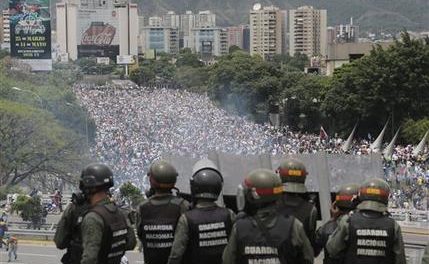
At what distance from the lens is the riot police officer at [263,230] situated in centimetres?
461

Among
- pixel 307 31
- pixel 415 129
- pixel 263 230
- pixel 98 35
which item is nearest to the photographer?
pixel 263 230

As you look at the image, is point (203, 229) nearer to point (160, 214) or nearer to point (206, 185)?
point (206, 185)

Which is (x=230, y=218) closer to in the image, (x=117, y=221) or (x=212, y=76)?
(x=117, y=221)

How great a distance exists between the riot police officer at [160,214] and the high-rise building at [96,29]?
118 m

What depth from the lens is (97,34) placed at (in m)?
130

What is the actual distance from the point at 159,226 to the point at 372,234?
128 cm

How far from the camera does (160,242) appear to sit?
5719 mm

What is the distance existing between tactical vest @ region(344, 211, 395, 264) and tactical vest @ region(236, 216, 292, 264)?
0.66 m

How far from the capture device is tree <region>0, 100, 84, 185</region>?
1070 inches

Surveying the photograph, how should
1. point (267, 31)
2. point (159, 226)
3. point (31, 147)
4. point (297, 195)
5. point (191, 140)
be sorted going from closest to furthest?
point (159, 226) < point (297, 195) < point (31, 147) < point (191, 140) < point (267, 31)

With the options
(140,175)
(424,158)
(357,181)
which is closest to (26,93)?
(140,175)

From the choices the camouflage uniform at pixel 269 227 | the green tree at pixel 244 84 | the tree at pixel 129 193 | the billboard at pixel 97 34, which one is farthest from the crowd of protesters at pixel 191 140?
the billboard at pixel 97 34

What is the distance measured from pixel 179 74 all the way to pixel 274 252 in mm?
85923

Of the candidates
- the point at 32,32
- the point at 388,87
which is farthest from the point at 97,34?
the point at 32,32
